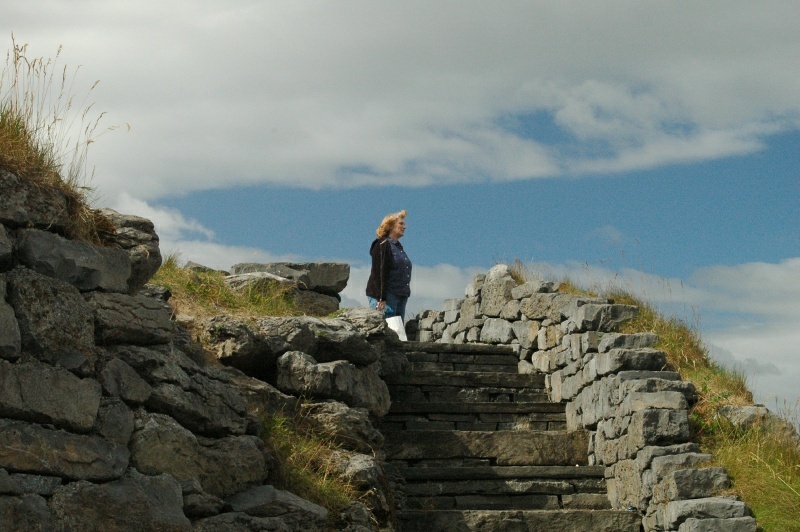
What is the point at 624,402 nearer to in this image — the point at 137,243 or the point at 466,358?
the point at 466,358

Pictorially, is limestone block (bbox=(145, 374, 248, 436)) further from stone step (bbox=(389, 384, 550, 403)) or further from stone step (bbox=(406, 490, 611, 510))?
stone step (bbox=(389, 384, 550, 403))

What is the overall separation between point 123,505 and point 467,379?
605 centimetres

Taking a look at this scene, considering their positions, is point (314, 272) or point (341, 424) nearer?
point (341, 424)

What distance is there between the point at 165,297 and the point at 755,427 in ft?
17.7

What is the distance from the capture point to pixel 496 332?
1333 cm

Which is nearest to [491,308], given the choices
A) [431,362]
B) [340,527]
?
[431,362]

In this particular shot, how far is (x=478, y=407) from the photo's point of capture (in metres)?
11.2

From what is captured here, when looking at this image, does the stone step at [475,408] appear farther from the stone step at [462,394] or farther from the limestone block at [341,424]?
the limestone block at [341,424]

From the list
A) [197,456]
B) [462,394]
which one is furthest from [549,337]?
[197,456]

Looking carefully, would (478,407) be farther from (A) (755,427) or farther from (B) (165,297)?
(B) (165,297)

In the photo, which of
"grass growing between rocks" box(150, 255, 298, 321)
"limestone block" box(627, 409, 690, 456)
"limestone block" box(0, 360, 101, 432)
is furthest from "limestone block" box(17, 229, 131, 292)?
"limestone block" box(627, 409, 690, 456)

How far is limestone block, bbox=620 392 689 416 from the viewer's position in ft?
32.5

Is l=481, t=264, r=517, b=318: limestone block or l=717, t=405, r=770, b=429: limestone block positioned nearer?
l=717, t=405, r=770, b=429: limestone block

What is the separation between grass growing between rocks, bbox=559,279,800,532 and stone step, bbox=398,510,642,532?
3.33 ft
